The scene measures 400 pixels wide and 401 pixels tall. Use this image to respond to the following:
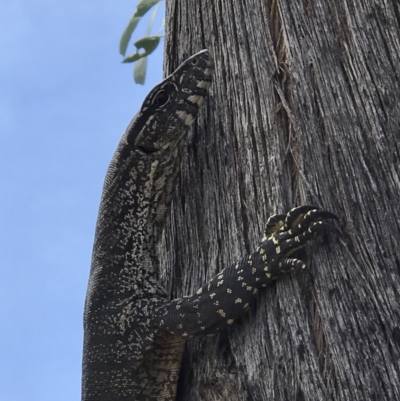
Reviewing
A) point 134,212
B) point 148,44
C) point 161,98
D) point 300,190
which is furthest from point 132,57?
point 300,190

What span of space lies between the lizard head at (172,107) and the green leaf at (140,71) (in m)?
2.40

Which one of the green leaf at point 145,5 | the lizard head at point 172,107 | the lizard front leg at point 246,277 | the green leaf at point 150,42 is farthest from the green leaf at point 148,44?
the lizard front leg at point 246,277

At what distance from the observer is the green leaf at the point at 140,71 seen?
22.7 ft

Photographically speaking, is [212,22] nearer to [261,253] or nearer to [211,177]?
[211,177]

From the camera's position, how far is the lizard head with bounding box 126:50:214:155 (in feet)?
14.0

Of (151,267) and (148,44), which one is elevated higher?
(148,44)

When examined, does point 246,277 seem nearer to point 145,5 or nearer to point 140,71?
point 145,5

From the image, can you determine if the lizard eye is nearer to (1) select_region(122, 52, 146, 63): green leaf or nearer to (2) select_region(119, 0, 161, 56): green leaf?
(1) select_region(122, 52, 146, 63): green leaf

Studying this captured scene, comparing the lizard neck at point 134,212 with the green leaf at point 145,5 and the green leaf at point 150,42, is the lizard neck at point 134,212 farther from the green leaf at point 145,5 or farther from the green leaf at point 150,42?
the green leaf at point 145,5

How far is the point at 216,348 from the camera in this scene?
3596 mm

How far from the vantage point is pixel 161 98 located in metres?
4.52

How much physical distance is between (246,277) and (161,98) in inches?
58.1

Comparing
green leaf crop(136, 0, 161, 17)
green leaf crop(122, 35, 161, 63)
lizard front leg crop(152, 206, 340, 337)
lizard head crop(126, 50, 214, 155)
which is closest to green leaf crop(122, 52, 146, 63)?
green leaf crop(122, 35, 161, 63)

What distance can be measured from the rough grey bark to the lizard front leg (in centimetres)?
6
